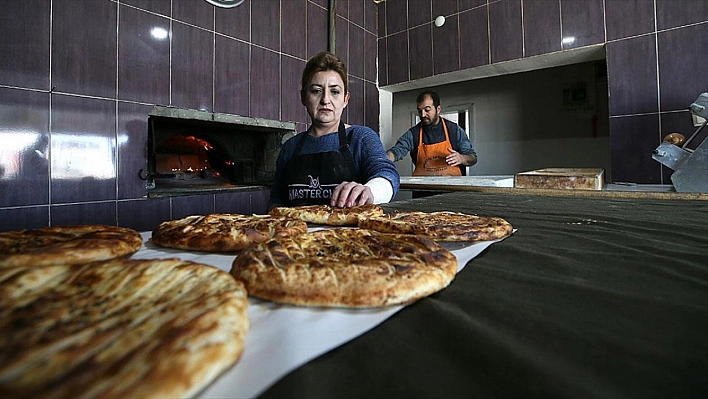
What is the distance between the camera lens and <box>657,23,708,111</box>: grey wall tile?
308cm

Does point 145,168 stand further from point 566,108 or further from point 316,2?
point 566,108

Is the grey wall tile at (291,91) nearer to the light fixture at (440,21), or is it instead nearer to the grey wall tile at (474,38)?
the light fixture at (440,21)

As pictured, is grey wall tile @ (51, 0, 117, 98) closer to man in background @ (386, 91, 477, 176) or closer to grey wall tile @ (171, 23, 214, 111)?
grey wall tile @ (171, 23, 214, 111)

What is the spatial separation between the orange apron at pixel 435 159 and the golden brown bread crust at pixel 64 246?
3.98m

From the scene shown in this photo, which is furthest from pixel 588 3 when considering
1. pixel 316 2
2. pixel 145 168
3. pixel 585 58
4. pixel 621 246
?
pixel 145 168

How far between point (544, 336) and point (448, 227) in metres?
0.59

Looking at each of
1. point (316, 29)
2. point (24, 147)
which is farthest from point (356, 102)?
point (24, 147)

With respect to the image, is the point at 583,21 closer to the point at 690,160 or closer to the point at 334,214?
the point at 690,160

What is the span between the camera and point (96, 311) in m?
0.47

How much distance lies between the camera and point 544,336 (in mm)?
433

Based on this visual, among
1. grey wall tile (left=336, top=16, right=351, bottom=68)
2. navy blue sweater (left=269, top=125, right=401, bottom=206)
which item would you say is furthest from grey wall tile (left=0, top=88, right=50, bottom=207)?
grey wall tile (left=336, top=16, right=351, bottom=68)

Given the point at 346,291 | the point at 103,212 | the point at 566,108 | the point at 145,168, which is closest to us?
the point at 346,291

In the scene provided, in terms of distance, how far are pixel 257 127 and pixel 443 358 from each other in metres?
3.49

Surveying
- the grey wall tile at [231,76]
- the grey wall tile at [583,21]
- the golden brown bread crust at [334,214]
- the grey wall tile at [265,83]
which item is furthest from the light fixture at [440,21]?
the golden brown bread crust at [334,214]
